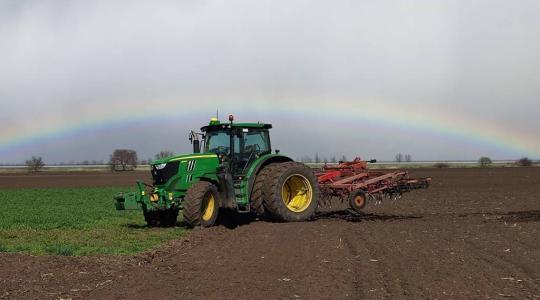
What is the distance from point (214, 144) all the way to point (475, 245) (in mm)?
7334

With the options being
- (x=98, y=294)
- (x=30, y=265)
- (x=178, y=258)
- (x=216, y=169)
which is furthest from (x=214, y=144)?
(x=98, y=294)

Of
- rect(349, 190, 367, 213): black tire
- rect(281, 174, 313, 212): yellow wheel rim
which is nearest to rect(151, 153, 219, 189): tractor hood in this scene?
rect(281, 174, 313, 212): yellow wheel rim

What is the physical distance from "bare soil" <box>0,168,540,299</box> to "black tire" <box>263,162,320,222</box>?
1.16 m

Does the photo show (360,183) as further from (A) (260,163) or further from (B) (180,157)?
(B) (180,157)

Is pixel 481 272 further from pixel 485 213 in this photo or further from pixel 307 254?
pixel 485 213

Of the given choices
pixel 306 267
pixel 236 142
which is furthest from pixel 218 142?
pixel 306 267

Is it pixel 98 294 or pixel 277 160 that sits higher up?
pixel 277 160

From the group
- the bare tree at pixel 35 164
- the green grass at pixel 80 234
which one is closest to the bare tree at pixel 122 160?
the bare tree at pixel 35 164

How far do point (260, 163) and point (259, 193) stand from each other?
80 cm

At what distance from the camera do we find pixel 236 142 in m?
14.4

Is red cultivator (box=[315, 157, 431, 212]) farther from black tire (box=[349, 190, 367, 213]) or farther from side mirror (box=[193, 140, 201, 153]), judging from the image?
side mirror (box=[193, 140, 201, 153])

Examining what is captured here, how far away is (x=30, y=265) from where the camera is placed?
8234 millimetres

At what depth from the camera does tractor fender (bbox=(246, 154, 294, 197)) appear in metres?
13.8

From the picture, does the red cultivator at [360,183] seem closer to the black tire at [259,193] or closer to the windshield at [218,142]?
the black tire at [259,193]
